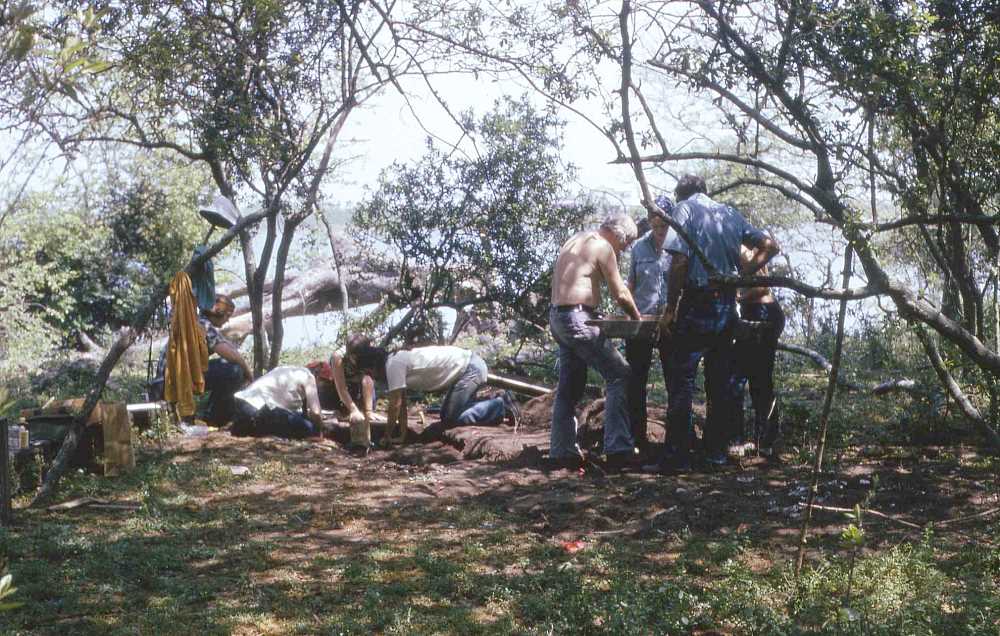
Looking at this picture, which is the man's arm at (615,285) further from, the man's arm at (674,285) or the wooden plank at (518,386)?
the wooden plank at (518,386)

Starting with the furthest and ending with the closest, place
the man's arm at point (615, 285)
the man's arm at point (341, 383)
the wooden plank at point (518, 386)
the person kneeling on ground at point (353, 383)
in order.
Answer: the wooden plank at point (518, 386), the man's arm at point (341, 383), the person kneeling on ground at point (353, 383), the man's arm at point (615, 285)

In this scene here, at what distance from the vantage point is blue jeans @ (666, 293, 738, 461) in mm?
6523

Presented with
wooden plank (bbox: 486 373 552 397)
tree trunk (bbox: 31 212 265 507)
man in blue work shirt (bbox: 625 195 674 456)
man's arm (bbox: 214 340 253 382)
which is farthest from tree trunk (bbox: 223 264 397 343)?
man in blue work shirt (bbox: 625 195 674 456)

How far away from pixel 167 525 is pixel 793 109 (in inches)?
159

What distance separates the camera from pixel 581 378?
6996 mm

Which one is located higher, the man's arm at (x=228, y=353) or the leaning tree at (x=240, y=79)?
the leaning tree at (x=240, y=79)

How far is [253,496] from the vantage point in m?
6.58

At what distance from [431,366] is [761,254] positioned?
3.06 meters

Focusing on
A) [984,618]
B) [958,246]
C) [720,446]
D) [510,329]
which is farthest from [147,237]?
[984,618]

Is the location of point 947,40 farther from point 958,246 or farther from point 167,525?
point 167,525

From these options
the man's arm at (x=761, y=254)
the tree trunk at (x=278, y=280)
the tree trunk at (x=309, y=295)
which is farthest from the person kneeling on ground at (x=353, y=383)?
Result: the tree trunk at (x=309, y=295)

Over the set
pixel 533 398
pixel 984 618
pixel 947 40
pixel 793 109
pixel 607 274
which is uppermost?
pixel 947 40

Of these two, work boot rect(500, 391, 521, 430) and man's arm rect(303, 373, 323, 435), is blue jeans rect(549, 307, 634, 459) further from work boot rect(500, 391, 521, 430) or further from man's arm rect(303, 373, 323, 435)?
man's arm rect(303, 373, 323, 435)

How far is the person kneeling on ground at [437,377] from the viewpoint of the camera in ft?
A: 26.7
